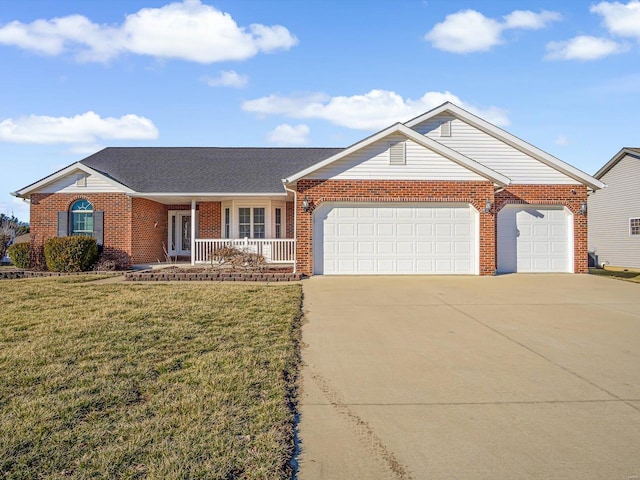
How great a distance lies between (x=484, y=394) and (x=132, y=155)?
2050 cm

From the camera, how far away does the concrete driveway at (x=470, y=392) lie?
320cm

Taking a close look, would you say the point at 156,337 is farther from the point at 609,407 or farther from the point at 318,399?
the point at 609,407

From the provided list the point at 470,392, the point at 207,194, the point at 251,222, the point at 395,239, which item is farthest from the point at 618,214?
the point at 470,392

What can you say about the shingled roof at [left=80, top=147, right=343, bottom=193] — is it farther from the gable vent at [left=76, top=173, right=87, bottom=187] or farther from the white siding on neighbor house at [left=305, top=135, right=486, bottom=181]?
the white siding on neighbor house at [left=305, top=135, right=486, bottom=181]

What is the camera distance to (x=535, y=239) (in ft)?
51.0

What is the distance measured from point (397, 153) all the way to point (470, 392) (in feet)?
34.7

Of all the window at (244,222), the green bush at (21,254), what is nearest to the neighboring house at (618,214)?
the window at (244,222)

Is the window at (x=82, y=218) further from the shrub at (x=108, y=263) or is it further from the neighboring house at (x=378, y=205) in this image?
the shrub at (x=108, y=263)

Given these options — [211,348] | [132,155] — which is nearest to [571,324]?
[211,348]

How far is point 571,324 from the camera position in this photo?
756 centimetres

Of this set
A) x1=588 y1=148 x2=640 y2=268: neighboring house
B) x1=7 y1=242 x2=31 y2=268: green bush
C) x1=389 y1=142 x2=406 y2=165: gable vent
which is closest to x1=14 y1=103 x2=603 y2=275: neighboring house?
x1=389 y1=142 x2=406 y2=165: gable vent

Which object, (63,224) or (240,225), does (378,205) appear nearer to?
(240,225)

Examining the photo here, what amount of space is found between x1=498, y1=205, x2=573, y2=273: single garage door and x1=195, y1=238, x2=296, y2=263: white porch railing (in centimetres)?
771

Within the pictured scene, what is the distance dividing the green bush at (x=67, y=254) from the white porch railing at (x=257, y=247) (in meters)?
3.93
